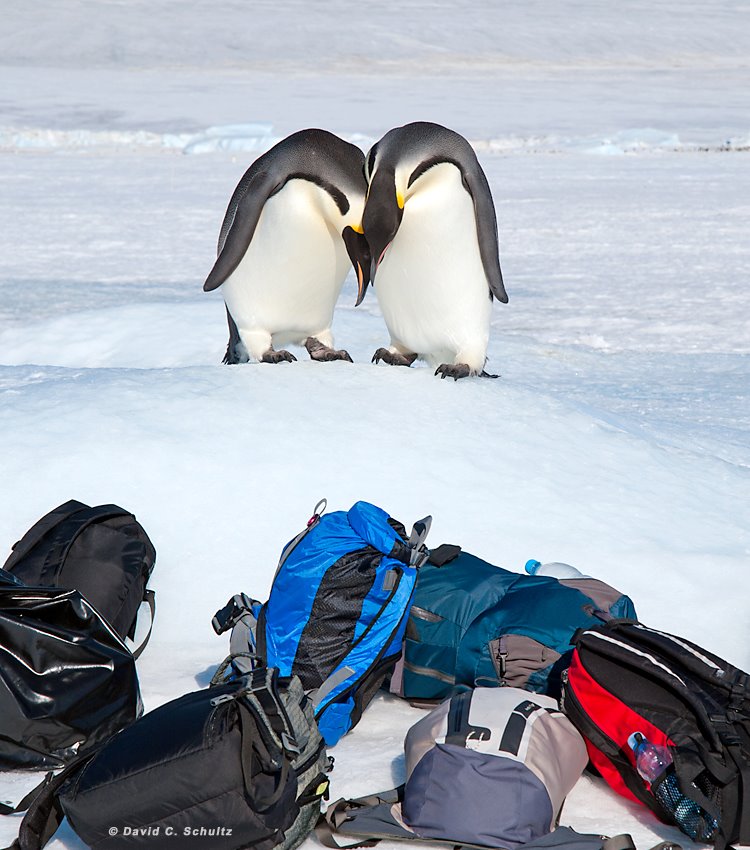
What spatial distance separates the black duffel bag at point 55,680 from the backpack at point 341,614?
8.1 inches

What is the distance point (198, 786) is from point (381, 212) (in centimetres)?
171

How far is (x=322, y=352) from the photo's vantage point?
3.20 meters

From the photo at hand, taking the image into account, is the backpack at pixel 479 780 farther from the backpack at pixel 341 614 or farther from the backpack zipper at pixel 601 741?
the backpack at pixel 341 614

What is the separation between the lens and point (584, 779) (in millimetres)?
Answer: 1674

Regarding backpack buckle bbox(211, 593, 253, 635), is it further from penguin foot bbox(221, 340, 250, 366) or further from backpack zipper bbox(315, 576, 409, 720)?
penguin foot bbox(221, 340, 250, 366)

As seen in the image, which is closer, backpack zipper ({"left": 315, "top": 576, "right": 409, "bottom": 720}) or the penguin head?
backpack zipper ({"left": 315, "top": 576, "right": 409, "bottom": 720})

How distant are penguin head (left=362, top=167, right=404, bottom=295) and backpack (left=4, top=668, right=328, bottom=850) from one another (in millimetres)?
1545

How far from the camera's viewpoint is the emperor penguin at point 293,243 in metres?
2.90

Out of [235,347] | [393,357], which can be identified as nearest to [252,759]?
[393,357]

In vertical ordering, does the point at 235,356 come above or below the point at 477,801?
above

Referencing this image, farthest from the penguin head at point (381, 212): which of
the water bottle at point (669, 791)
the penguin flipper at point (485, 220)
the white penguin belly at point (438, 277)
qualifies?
the water bottle at point (669, 791)

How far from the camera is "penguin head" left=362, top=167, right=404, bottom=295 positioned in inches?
109

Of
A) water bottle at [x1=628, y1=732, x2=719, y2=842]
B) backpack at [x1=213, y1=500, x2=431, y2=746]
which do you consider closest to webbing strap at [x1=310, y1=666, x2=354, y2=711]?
backpack at [x1=213, y1=500, x2=431, y2=746]

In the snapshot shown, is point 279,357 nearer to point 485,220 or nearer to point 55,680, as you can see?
point 485,220
